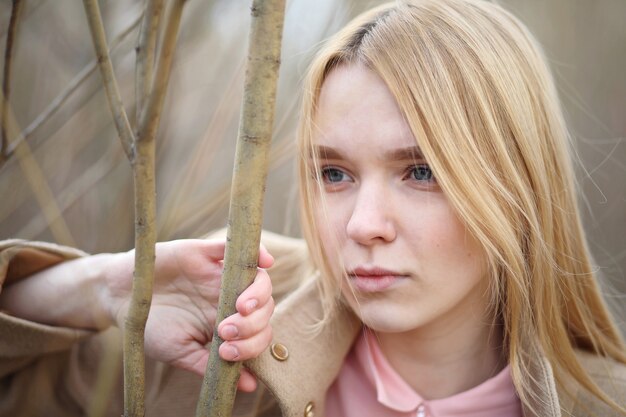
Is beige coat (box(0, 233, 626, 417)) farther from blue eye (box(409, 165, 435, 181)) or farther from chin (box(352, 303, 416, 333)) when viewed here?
blue eye (box(409, 165, 435, 181))

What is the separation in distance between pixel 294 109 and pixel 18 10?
89cm

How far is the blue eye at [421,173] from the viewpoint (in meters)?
1.21

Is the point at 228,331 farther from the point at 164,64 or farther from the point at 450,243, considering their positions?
the point at 450,243

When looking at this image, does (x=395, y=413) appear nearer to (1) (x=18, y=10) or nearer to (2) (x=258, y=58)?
(2) (x=258, y=58)

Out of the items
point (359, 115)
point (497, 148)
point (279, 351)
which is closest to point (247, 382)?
point (279, 351)

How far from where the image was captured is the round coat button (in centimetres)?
130

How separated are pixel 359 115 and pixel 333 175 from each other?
154mm

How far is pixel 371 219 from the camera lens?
3.76 ft

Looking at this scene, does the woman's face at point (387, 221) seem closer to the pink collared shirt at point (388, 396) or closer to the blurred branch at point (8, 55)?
the pink collared shirt at point (388, 396)

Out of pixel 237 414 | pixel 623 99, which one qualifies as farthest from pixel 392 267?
pixel 623 99

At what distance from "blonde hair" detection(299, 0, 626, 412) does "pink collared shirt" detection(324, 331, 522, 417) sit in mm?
83

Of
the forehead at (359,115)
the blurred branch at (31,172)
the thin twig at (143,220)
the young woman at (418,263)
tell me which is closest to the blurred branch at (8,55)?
the blurred branch at (31,172)

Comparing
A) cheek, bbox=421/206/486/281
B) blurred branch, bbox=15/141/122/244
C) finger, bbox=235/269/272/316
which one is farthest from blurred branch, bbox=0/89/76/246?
cheek, bbox=421/206/486/281

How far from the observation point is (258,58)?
0.74 m
